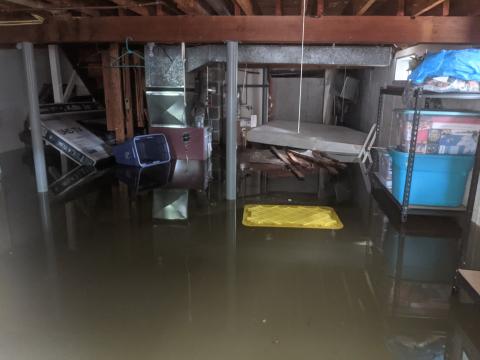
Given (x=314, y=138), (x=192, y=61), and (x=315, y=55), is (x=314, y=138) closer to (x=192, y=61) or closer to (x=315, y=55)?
(x=315, y=55)

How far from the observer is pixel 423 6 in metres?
3.36

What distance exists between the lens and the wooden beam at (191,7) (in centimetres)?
325

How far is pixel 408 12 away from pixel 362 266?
2.71 m

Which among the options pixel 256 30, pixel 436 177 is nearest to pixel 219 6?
pixel 256 30

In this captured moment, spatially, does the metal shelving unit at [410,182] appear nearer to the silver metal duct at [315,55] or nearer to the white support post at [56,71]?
the silver metal duct at [315,55]

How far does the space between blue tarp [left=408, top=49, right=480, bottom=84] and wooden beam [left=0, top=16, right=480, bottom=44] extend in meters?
0.38

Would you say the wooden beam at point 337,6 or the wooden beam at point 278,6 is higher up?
the wooden beam at point 337,6

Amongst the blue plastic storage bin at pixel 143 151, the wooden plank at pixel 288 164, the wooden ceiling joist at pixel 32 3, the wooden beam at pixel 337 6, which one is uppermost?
the wooden beam at pixel 337 6

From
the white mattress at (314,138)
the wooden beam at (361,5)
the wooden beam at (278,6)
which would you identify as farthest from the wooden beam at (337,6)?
the white mattress at (314,138)

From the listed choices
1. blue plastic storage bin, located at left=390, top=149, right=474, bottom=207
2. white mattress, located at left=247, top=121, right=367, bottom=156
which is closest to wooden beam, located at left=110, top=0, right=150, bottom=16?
blue plastic storage bin, located at left=390, top=149, right=474, bottom=207

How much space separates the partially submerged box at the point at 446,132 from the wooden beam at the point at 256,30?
704 mm

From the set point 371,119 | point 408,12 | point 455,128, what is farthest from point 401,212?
point 371,119

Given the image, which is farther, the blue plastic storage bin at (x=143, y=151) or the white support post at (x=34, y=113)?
the blue plastic storage bin at (x=143, y=151)

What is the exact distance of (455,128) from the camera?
328 cm
